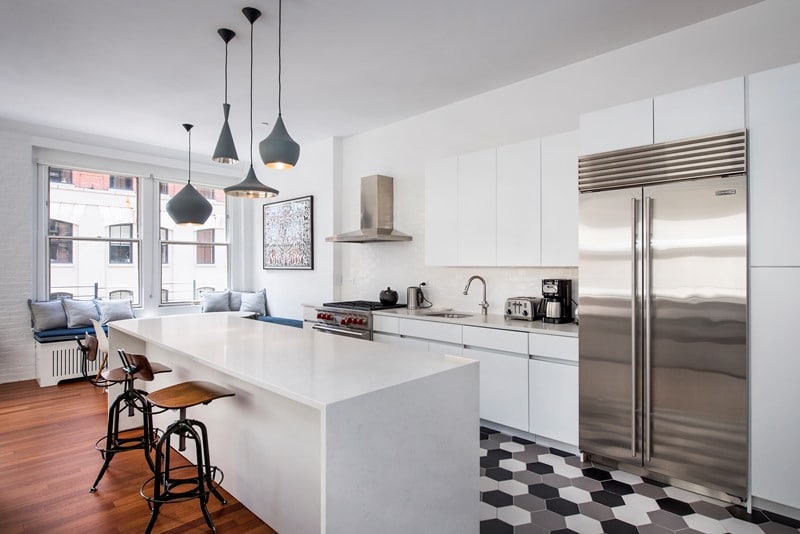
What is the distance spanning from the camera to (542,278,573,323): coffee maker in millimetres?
3461

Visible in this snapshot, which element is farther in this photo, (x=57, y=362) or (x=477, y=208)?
(x=57, y=362)

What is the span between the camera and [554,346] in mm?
3115

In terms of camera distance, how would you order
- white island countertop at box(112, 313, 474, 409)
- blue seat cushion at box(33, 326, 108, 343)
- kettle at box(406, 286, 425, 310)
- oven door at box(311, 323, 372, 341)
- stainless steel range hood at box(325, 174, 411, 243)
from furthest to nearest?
blue seat cushion at box(33, 326, 108, 343)
stainless steel range hood at box(325, 174, 411, 243)
kettle at box(406, 286, 425, 310)
oven door at box(311, 323, 372, 341)
white island countertop at box(112, 313, 474, 409)

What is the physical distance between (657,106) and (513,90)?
1.59m

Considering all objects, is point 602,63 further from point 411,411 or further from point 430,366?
point 411,411

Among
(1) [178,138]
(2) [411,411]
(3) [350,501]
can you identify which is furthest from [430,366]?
(1) [178,138]

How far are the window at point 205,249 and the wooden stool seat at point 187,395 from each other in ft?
16.1

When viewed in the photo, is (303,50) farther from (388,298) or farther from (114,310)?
(114,310)

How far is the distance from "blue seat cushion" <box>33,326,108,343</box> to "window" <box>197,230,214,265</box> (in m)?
1.97

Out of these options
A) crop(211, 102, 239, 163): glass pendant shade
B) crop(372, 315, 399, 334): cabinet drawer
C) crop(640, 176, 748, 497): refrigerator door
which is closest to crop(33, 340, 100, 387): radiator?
crop(372, 315, 399, 334): cabinet drawer

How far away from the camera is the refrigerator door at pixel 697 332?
2.37 metres

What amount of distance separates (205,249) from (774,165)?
6.91 meters

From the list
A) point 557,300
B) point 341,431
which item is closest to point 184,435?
point 341,431

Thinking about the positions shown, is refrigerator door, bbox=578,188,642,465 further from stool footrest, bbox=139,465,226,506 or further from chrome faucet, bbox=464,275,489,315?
stool footrest, bbox=139,465,226,506
